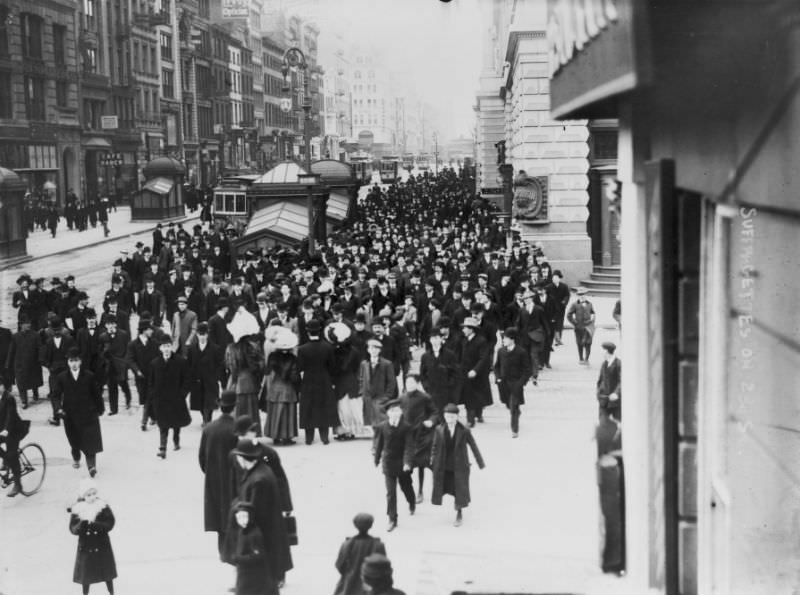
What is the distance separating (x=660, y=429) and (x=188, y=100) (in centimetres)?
8238

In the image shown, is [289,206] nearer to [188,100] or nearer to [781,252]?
[781,252]

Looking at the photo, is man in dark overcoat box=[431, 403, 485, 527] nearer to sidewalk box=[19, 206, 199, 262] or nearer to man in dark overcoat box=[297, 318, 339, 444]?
man in dark overcoat box=[297, 318, 339, 444]

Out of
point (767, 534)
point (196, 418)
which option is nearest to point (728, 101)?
point (767, 534)

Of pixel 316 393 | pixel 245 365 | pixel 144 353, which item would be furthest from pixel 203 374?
pixel 316 393

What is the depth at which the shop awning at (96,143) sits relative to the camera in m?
63.4

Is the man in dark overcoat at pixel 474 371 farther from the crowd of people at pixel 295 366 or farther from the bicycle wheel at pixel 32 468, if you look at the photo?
the bicycle wheel at pixel 32 468

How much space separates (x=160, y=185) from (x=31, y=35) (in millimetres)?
9513

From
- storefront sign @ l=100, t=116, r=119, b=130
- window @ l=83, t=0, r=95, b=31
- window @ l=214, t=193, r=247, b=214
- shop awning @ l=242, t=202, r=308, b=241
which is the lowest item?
shop awning @ l=242, t=202, r=308, b=241

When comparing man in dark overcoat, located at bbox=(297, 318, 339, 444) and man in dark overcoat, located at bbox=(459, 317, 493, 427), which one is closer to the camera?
man in dark overcoat, located at bbox=(297, 318, 339, 444)

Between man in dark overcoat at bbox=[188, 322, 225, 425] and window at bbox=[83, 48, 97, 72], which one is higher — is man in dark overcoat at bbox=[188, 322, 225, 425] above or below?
below

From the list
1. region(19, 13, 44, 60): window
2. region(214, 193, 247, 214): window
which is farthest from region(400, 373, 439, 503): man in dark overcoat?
region(19, 13, 44, 60): window

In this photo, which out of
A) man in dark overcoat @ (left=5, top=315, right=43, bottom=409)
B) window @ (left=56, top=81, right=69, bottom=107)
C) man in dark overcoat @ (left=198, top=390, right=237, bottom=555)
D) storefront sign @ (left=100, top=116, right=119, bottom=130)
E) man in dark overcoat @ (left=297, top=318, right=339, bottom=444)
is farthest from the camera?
storefront sign @ (left=100, top=116, right=119, bottom=130)

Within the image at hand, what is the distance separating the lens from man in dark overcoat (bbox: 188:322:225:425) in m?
14.5

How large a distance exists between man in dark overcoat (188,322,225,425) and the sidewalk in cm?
2545
